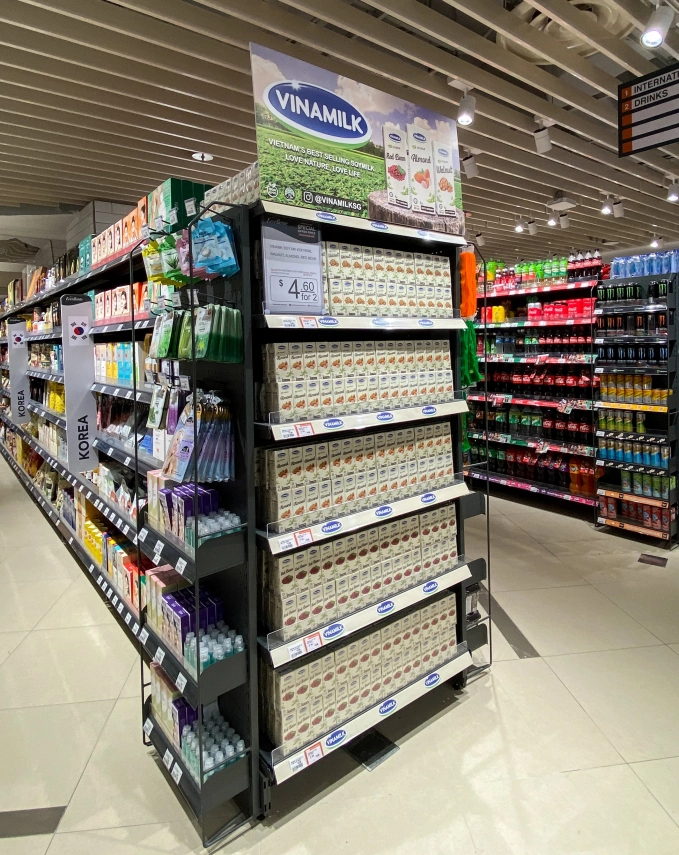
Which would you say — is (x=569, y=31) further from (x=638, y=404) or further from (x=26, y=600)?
(x=26, y=600)

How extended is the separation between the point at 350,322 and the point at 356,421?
0.40 metres

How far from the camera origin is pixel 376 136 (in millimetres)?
2338

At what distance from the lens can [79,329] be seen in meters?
3.84

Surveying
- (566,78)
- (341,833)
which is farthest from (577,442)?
(341,833)

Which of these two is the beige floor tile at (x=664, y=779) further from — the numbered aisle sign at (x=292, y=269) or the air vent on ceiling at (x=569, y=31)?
the air vent on ceiling at (x=569, y=31)

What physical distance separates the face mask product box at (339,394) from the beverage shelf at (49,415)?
3.51m

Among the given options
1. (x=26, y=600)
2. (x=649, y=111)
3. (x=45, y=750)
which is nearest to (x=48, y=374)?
(x=26, y=600)

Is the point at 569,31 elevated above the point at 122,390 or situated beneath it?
elevated above

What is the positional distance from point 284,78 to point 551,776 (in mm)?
2958

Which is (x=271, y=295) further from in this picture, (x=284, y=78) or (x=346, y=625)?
(x=346, y=625)

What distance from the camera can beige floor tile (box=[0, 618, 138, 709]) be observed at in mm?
2898

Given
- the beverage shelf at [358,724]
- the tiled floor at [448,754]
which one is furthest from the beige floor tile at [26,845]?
the beverage shelf at [358,724]

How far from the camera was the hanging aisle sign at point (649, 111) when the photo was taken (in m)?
4.17

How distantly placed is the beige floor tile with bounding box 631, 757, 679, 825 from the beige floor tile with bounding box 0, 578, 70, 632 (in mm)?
3625
